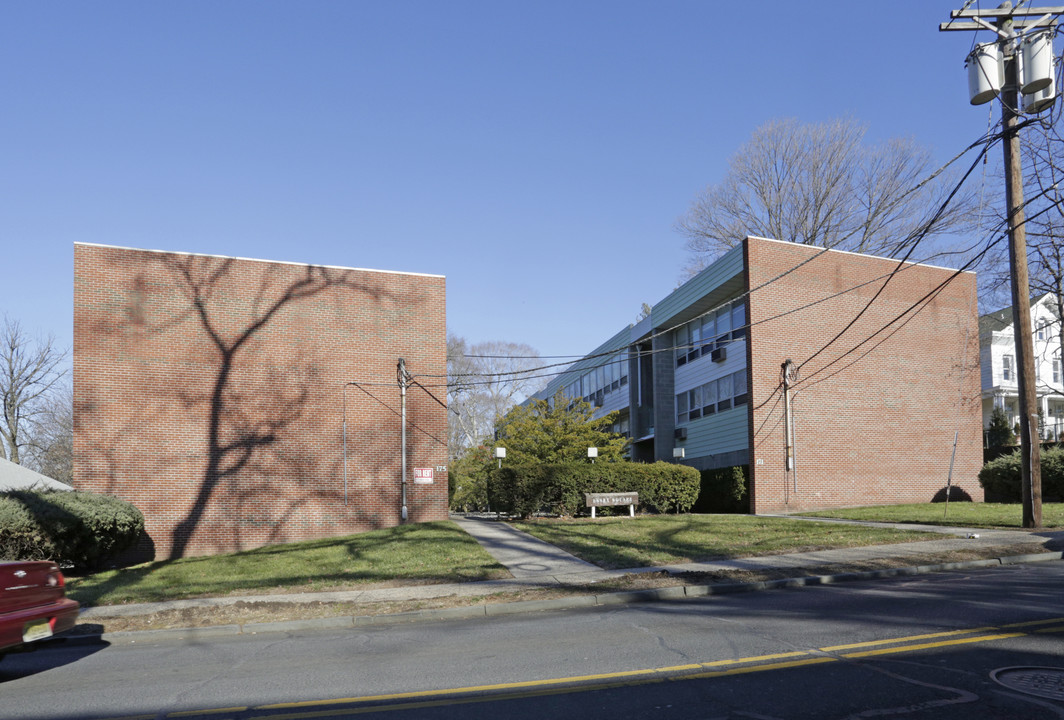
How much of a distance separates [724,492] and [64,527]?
21.6 m

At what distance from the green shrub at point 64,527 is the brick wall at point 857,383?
65.0 ft

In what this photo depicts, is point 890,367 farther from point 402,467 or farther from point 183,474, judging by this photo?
point 183,474

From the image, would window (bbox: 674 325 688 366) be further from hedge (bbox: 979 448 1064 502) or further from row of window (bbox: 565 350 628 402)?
hedge (bbox: 979 448 1064 502)

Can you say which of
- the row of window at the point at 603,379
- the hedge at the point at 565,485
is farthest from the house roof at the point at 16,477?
the row of window at the point at 603,379

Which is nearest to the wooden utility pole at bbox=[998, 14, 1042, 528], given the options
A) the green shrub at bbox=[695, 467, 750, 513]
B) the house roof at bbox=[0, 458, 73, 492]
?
the green shrub at bbox=[695, 467, 750, 513]

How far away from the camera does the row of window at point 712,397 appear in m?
30.6

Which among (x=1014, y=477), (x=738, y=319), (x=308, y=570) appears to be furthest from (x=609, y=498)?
(x=1014, y=477)

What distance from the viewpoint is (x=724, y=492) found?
98.5 ft

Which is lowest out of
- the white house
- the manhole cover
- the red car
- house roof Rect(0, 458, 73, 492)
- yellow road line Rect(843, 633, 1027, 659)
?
yellow road line Rect(843, 633, 1027, 659)

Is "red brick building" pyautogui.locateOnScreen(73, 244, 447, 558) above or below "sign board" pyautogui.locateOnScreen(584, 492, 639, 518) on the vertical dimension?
above

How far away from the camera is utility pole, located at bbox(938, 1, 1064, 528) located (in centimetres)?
1662

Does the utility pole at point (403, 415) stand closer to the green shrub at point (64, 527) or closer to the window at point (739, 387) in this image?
the green shrub at point (64, 527)

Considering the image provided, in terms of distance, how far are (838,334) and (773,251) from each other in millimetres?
3942

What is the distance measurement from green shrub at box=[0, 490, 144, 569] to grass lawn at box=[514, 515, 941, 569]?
1002 cm
